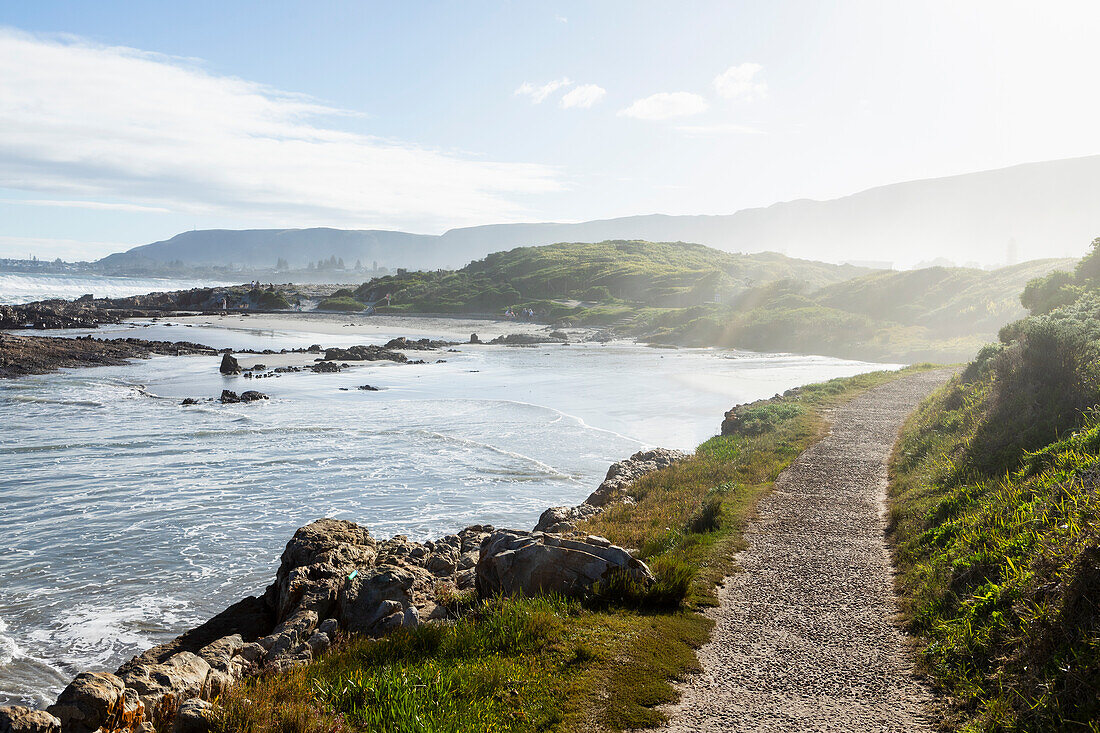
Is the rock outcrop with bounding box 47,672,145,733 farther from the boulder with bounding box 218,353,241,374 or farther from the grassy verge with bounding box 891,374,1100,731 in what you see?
the boulder with bounding box 218,353,241,374

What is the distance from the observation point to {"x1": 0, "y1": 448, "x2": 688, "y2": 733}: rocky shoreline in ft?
20.9

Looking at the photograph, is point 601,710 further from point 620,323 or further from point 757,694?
point 620,323

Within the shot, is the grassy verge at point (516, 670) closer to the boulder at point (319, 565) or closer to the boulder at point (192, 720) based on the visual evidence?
the boulder at point (192, 720)

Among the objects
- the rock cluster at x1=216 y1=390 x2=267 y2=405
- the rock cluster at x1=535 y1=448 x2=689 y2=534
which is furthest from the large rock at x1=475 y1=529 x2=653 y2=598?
the rock cluster at x1=216 y1=390 x2=267 y2=405

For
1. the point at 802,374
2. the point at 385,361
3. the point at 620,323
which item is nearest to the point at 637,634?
the point at 802,374

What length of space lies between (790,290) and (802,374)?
57.6m

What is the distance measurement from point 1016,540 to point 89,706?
10.7 metres

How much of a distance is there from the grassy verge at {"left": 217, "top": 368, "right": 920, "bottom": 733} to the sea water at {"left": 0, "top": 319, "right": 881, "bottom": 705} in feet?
19.9

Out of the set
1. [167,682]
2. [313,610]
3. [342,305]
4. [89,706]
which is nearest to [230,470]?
[313,610]

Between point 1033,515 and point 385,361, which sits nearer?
point 1033,515

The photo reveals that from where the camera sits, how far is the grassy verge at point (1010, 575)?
19.3ft

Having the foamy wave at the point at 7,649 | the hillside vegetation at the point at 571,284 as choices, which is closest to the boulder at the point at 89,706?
the foamy wave at the point at 7,649

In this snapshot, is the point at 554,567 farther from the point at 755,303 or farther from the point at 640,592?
the point at 755,303

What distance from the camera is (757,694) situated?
7.03 meters
